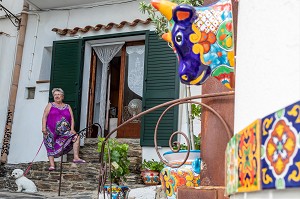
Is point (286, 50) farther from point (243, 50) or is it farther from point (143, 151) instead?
point (143, 151)

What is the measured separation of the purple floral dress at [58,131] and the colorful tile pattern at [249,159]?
778cm

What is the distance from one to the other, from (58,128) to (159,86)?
2.04m

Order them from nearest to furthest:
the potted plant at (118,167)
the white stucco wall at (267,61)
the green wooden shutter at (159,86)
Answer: the white stucco wall at (267,61) → the potted plant at (118,167) → the green wooden shutter at (159,86)

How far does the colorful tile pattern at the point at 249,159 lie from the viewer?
1003 mm

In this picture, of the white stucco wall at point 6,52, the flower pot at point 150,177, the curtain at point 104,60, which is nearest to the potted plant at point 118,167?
the flower pot at point 150,177

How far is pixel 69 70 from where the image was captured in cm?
963

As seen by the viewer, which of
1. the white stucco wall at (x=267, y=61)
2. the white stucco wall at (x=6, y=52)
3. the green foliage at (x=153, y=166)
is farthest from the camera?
the white stucco wall at (x=6, y=52)

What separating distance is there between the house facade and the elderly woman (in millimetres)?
365

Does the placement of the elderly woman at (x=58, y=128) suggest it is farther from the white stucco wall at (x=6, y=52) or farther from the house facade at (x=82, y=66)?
the white stucco wall at (x=6, y=52)

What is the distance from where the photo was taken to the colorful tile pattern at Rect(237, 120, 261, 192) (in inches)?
39.5

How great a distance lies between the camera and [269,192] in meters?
0.97

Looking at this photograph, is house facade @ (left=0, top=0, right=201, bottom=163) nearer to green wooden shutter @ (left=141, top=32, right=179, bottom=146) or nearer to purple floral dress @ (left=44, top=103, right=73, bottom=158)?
green wooden shutter @ (left=141, top=32, right=179, bottom=146)

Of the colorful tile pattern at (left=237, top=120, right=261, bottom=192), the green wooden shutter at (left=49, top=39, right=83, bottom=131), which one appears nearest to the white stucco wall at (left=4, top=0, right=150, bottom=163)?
the green wooden shutter at (left=49, top=39, right=83, bottom=131)

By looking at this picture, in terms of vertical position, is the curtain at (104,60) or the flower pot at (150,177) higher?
the curtain at (104,60)
